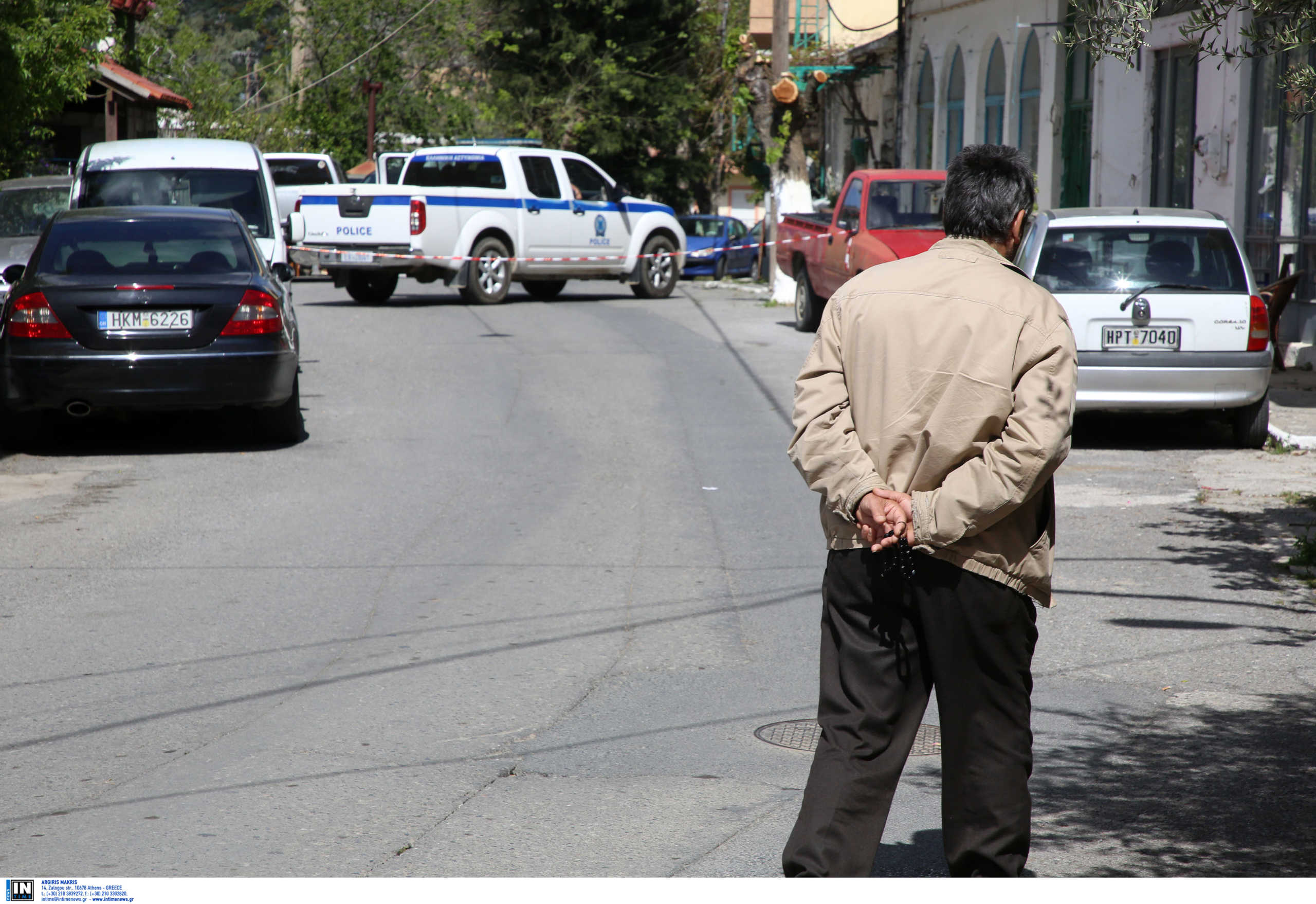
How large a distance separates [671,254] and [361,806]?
21.0 meters

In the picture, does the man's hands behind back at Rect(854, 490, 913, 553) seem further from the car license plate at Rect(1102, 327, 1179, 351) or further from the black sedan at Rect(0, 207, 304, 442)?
the car license plate at Rect(1102, 327, 1179, 351)

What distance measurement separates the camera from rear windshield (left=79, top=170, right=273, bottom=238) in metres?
16.3

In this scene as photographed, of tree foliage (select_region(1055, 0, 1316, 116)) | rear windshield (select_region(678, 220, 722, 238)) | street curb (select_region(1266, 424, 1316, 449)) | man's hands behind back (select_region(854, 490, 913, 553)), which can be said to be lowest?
street curb (select_region(1266, 424, 1316, 449))

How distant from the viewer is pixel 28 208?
1730cm

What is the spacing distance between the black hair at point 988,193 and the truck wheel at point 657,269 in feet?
69.4

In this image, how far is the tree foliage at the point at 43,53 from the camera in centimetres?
1742

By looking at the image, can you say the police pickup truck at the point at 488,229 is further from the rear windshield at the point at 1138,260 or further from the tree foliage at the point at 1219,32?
the tree foliage at the point at 1219,32

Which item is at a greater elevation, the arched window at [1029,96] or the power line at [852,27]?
the power line at [852,27]

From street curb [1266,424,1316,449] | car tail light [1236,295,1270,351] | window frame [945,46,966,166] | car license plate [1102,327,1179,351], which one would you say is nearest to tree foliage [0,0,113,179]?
car license plate [1102,327,1179,351]

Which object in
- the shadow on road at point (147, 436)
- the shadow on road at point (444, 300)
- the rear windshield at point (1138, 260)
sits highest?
the rear windshield at point (1138, 260)

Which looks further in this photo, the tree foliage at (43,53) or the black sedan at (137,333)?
the tree foliage at (43,53)

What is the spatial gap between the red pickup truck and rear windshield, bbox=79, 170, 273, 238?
6148mm

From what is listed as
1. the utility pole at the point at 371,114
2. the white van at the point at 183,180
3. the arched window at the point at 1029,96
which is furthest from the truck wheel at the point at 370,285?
the utility pole at the point at 371,114

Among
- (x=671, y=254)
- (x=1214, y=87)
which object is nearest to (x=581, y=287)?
(x=671, y=254)
